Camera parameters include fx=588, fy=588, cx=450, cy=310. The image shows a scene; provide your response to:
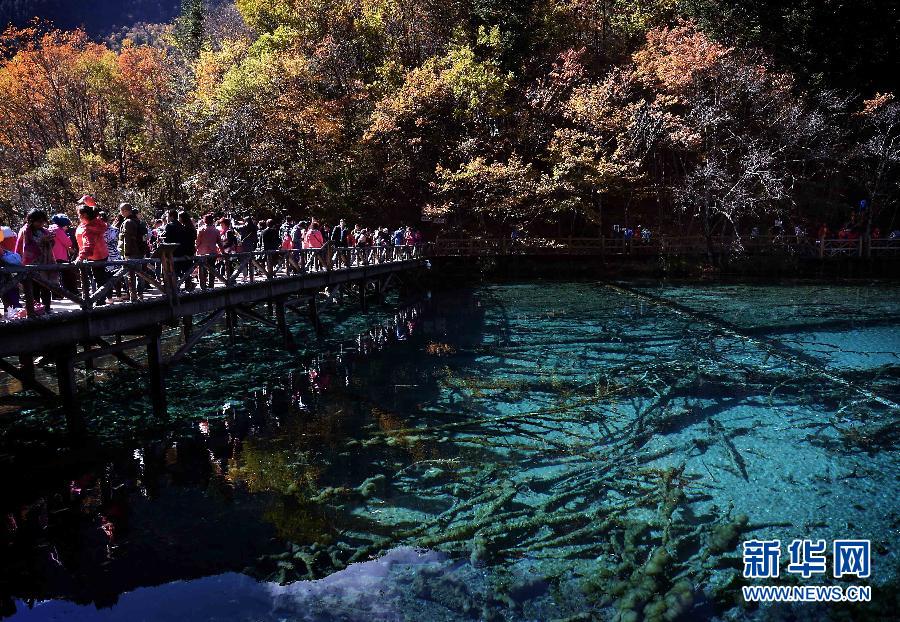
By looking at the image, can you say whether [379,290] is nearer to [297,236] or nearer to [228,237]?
[297,236]

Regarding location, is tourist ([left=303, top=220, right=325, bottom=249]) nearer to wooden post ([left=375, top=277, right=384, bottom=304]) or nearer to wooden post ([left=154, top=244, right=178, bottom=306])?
wooden post ([left=375, top=277, right=384, bottom=304])

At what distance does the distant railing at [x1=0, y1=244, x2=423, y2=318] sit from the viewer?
7.99 m

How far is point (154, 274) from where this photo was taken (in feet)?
35.6

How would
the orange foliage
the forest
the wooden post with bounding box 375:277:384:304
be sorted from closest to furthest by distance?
the wooden post with bounding box 375:277:384:304 < the forest < the orange foliage

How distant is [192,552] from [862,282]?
3360 cm

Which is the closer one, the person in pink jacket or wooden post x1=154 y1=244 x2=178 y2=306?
the person in pink jacket

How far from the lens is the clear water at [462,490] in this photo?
5738mm

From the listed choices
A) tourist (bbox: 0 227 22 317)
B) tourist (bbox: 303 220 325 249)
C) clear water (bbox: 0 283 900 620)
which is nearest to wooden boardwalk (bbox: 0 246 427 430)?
tourist (bbox: 0 227 22 317)

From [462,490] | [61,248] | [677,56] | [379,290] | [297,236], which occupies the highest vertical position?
[677,56]

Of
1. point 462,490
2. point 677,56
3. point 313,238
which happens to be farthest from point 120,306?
point 677,56

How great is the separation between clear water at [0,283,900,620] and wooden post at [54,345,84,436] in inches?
23.1

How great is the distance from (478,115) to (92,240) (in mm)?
26936

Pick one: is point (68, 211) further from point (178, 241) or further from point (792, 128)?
point (792, 128)

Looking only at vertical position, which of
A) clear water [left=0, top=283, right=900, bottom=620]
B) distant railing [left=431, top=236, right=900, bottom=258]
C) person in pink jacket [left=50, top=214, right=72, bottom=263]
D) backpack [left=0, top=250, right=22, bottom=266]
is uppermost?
person in pink jacket [left=50, top=214, right=72, bottom=263]
